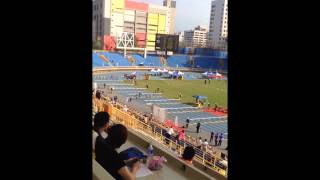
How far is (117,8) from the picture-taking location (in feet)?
12.2

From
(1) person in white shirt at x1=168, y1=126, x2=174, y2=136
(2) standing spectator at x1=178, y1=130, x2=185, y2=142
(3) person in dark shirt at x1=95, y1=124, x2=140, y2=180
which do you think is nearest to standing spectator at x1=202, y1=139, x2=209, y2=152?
(2) standing spectator at x1=178, y1=130, x2=185, y2=142

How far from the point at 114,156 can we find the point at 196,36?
1689mm

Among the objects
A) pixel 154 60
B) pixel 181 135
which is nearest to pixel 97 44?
pixel 154 60

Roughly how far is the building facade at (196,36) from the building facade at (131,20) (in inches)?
8.0

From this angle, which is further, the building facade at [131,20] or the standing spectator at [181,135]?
the standing spectator at [181,135]

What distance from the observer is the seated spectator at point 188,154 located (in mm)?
3558

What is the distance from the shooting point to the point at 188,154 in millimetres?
3652

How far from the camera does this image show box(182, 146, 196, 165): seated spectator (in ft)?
11.7

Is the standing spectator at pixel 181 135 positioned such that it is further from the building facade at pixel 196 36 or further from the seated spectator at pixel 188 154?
the building facade at pixel 196 36

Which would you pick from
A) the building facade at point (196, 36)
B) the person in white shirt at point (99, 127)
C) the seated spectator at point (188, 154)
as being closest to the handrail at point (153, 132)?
the seated spectator at point (188, 154)

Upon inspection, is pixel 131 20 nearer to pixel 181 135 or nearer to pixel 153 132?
pixel 153 132
